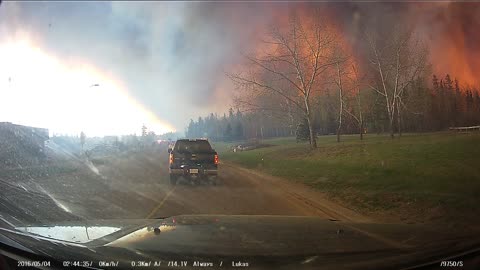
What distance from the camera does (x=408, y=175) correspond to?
15086mm

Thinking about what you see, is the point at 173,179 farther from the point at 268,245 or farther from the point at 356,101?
the point at 356,101

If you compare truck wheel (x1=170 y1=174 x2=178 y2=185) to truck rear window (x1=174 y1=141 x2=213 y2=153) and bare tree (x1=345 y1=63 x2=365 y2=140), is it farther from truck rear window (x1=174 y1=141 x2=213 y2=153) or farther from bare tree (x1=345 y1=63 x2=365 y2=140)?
bare tree (x1=345 y1=63 x2=365 y2=140)

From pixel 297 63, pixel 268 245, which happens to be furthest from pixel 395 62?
pixel 268 245

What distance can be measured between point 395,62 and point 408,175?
11509mm

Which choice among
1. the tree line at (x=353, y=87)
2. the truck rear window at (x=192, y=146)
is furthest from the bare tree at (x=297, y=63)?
the truck rear window at (x=192, y=146)

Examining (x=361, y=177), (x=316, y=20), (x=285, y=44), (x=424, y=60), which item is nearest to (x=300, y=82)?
(x=285, y=44)

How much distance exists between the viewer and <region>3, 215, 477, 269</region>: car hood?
3562 mm

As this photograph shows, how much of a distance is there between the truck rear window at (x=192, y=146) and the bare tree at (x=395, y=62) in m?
8.88

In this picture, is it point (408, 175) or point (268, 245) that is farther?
point (408, 175)

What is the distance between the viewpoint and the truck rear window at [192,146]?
18.0 m

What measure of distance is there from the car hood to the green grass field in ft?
18.4

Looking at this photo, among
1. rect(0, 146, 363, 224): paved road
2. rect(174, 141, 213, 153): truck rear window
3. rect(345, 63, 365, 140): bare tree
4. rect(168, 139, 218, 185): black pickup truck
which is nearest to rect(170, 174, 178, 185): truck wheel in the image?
rect(168, 139, 218, 185): black pickup truck

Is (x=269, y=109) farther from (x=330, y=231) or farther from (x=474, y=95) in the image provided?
(x=330, y=231)

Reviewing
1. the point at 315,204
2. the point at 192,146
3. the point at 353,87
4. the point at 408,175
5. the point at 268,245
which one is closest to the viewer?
the point at 268,245
